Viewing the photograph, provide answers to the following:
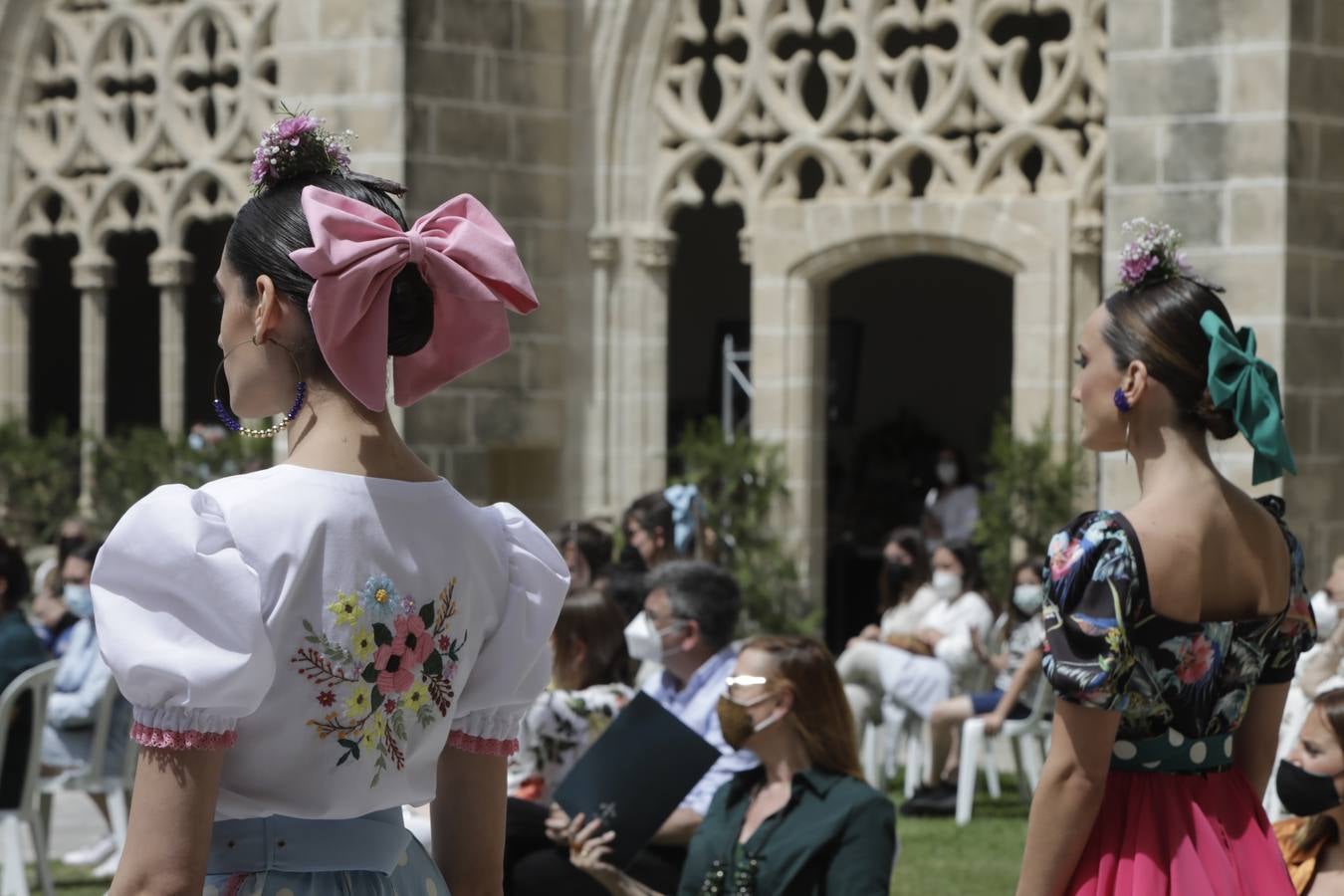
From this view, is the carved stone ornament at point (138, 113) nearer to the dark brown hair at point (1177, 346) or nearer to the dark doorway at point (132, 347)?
the dark doorway at point (132, 347)

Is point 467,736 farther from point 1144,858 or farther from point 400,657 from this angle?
point 1144,858

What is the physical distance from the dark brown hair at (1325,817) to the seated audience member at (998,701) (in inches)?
162

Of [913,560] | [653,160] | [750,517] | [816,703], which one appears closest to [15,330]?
[653,160]

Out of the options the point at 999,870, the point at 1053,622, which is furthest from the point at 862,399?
the point at 1053,622

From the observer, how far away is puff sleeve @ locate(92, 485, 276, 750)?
6.39 feet

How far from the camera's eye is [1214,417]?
9.08ft

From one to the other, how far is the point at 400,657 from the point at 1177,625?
111 cm

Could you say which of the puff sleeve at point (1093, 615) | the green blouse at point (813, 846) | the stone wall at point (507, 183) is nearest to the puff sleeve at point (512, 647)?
the puff sleeve at point (1093, 615)

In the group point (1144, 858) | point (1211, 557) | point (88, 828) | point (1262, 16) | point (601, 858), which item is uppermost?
point (1262, 16)

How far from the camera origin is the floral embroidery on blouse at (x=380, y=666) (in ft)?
6.76

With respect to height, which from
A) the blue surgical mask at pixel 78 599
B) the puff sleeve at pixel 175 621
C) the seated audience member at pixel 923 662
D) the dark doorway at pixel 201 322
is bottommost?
the seated audience member at pixel 923 662

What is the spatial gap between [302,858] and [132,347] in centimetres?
1902

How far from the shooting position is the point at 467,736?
2277mm

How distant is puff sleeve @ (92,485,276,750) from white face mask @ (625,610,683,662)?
117 inches
